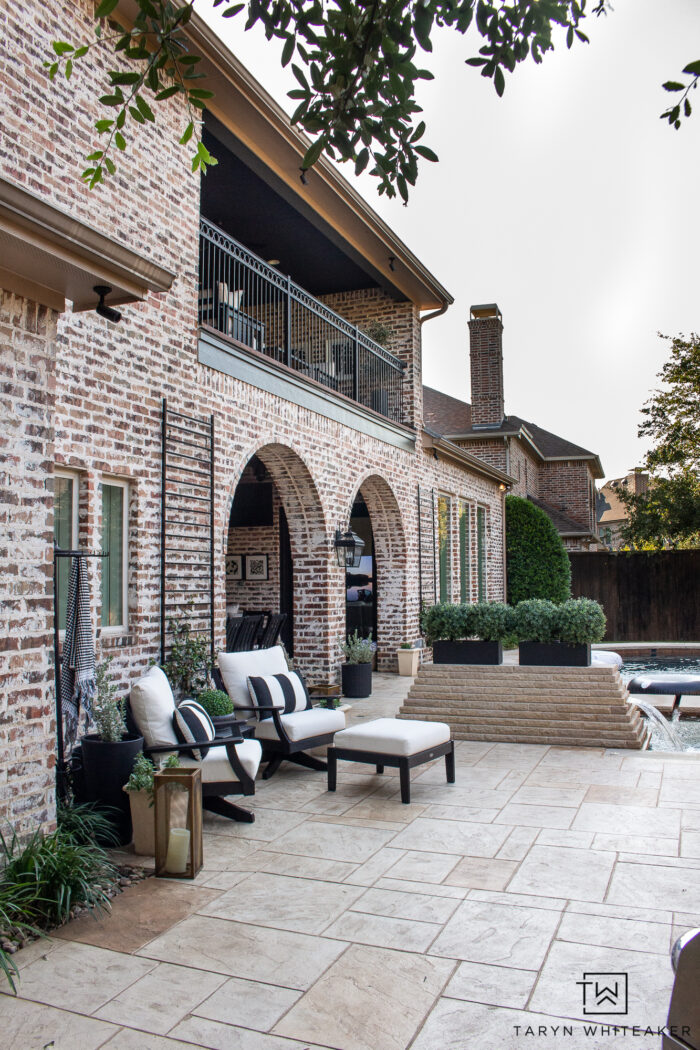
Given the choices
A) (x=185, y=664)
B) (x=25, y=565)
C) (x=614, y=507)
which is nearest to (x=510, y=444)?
(x=185, y=664)

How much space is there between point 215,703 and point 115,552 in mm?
1348

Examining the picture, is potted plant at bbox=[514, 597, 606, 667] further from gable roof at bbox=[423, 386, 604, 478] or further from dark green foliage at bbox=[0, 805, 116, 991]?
gable roof at bbox=[423, 386, 604, 478]

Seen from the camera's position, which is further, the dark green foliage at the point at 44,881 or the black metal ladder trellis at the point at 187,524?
the black metal ladder trellis at the point at 187,524

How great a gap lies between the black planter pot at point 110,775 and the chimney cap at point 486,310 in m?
16.0

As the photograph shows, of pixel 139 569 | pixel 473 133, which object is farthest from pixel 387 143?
pixel 139 569

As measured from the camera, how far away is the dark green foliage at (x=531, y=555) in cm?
1716

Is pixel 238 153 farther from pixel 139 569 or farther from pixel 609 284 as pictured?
pixel 609 284

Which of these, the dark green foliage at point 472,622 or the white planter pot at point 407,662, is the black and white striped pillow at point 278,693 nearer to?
the dark green foliage at point 472,622

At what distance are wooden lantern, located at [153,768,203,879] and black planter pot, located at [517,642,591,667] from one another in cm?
419

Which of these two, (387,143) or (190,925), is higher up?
(387,143)

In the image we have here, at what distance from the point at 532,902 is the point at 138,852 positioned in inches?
81.2

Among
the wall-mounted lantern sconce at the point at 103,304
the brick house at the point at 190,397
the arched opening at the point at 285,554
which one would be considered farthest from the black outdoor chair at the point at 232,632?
the wall-mounted lantern sconce at the point at 103,304

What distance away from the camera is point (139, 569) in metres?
6.08

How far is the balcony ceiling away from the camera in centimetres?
812
